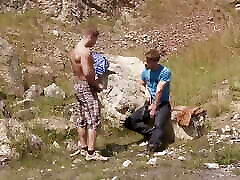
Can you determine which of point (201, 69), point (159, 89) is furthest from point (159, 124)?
point (201, 69)

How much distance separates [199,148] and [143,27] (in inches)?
374

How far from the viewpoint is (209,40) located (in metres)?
14.7

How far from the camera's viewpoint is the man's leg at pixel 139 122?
7.98 meters

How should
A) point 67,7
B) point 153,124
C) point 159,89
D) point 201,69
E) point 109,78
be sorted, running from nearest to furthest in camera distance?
point 159,89 → point 153,124 → point 109,78 → point 201,69 → point 67,7

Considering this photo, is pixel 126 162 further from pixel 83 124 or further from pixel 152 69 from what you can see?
pixel 152 69

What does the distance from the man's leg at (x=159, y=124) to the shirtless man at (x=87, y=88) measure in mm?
747

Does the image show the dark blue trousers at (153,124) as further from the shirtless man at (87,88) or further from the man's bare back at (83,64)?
the man's bare back at (83,64)

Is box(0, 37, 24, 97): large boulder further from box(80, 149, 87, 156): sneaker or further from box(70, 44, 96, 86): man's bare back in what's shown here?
box(70, 44, 96, 86): man's bare back

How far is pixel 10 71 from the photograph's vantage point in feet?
37.6

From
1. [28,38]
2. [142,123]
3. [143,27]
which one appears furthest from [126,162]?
[143,27]

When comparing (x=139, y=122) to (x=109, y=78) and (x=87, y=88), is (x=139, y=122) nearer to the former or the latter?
(x=87, y=88)

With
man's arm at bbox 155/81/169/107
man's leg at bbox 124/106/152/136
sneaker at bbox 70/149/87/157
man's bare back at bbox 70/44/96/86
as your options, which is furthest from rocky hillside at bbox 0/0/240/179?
man's bare back at bbox 70/44/96/86

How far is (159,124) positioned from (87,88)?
1146 millimetres

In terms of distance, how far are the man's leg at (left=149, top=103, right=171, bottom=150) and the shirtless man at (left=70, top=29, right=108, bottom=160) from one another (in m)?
0.75
